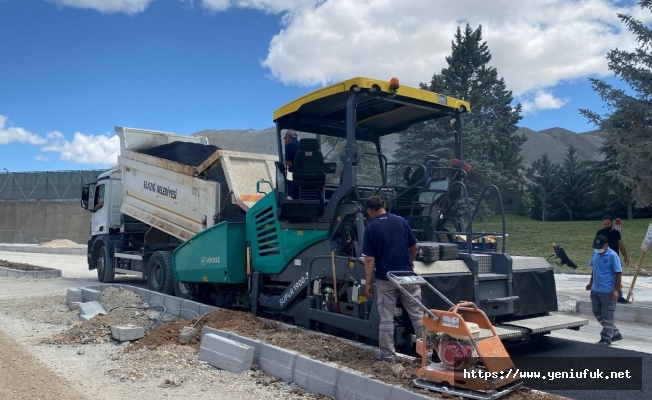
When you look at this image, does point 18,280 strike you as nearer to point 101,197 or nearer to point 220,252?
point 101,197

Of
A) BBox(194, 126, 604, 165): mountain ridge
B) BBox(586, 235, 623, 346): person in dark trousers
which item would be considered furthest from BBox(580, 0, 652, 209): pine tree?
BBox(194, 126, 604, 165): mountain ridge

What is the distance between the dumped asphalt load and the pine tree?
7.79 m

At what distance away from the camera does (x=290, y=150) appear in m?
6.93

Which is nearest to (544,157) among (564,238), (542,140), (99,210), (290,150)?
(564,238)

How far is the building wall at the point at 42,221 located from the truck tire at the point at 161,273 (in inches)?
933

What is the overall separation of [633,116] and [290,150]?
339 inches

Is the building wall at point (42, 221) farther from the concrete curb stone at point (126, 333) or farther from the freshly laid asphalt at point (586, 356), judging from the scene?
the freshly laid asphalt at point (586, 356)

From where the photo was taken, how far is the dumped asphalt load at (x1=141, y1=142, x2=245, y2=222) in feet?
32.1

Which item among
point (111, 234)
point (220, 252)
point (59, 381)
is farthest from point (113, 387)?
point (111, 234)

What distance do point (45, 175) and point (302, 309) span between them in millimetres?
33794

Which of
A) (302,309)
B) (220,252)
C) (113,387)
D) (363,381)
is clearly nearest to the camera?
(363,381)

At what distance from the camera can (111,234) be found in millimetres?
13734

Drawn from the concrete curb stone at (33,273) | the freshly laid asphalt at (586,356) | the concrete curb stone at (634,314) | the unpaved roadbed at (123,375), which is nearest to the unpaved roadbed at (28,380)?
the unpaved roadbed at (123,375)

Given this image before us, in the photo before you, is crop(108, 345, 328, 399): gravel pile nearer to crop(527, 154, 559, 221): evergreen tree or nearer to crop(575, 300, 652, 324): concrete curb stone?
crop(575, 300, 652, 324): concrete curb stone
